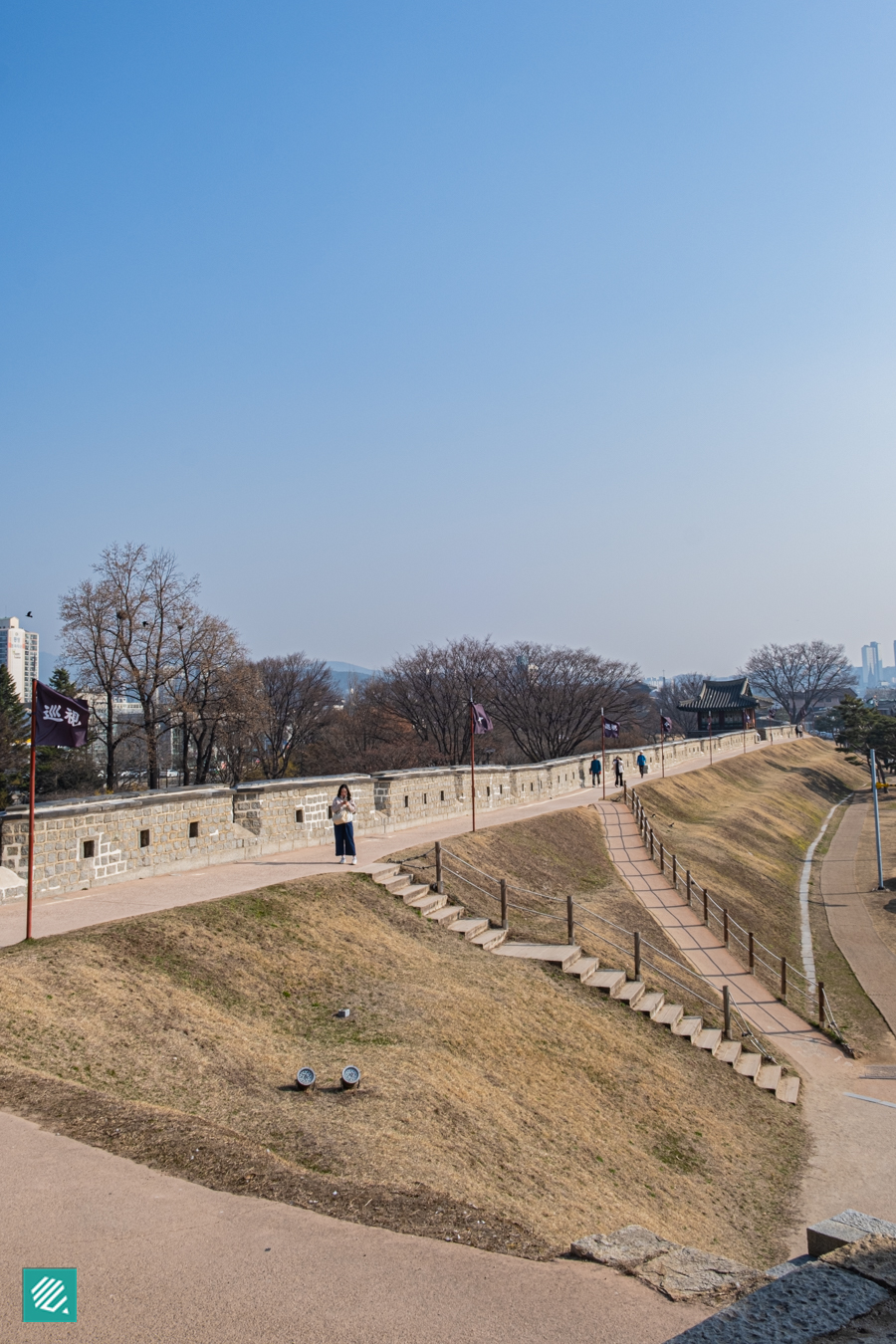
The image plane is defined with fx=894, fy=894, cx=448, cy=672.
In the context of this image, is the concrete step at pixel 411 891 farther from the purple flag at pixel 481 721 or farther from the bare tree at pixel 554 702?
the bare tree at pixel 554 702

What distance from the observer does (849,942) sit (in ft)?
79.0

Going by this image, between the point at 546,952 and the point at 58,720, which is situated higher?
the point at 58,720

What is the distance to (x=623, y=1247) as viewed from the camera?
17.5 ft

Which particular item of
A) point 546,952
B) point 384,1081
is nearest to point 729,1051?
point 546,952

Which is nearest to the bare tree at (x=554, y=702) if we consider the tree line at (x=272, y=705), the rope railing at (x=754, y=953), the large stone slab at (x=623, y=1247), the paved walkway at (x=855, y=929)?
the tree line at (x=272, y=705)

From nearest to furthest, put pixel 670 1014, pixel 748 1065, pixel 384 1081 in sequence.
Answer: pixel 384 1081
pixel 748 1065
pixel 670 1014

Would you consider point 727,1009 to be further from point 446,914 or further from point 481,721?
point 481,721

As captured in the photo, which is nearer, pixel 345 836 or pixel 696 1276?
pixel 696 1276

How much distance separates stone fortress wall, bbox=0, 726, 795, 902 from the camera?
1297 cm

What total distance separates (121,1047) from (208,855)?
8.16 m

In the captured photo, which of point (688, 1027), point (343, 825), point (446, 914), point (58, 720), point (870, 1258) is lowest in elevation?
point (688, 1027)

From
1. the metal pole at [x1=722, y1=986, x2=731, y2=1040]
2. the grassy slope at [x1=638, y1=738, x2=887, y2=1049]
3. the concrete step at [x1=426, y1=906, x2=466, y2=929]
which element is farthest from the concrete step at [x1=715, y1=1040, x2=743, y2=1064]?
the concrete step at [x1=426, y1=906, x2=466, y2=929]

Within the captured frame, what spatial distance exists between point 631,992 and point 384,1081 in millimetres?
6740

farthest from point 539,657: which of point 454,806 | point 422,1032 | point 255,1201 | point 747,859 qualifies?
point 255,1201
